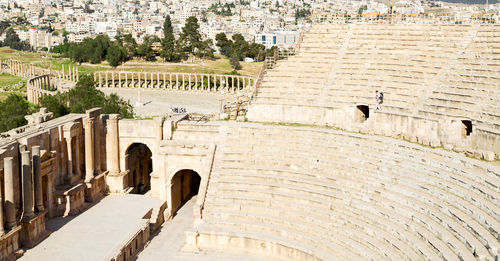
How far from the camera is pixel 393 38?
3306 cm

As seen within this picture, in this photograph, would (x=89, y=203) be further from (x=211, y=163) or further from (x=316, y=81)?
(x=316, y=81)

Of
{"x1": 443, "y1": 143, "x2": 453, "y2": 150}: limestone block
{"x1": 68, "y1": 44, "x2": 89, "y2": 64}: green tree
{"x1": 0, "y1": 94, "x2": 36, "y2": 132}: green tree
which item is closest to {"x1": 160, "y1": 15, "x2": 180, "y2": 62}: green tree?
{"x1": 68, "y1": 44, "x2": 89, "y2": 64}: green tree

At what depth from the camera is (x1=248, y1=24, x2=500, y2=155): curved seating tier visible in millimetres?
Answer: 26938

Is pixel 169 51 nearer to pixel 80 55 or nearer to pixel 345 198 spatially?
pixel 80 55

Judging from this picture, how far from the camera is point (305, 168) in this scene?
87.0 feet

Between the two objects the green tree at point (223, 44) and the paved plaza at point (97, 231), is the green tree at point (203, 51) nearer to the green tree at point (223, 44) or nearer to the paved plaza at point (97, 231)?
the green tree at point (223, 44)

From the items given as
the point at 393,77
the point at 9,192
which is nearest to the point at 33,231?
the point at 9,192

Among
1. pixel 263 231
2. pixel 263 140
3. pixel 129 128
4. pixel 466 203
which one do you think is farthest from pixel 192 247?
pixel 466 203

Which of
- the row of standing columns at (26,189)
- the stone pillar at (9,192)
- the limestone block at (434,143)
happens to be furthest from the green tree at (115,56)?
the limestone block at (434,143)

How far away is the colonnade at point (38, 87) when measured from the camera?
61.7 meters

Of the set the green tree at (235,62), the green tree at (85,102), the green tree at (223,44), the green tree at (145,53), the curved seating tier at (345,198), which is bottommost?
the curved seating tier at (345,198)

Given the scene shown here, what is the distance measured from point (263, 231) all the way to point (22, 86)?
6515 centimetres

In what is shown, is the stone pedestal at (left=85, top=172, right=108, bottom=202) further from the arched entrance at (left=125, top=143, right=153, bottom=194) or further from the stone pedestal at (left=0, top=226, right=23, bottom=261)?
the stone pedestal at (left=0, top=226, right=23, bottom=261)

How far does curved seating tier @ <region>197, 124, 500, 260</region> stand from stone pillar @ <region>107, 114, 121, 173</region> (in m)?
5.77
